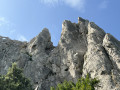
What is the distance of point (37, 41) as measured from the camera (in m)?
42.8

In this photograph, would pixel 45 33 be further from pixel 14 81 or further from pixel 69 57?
pixel 14 81

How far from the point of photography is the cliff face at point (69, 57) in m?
26.8

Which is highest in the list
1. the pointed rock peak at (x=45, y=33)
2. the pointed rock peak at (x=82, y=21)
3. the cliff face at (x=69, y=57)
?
the pointed rock peak at (x=82, y=21)

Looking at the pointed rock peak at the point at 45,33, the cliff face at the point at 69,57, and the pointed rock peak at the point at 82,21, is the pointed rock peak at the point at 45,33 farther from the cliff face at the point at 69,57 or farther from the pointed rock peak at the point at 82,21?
the pointed rock peak at the point at 82,21

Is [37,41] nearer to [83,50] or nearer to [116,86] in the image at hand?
[83,50]

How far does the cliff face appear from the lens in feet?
88.0

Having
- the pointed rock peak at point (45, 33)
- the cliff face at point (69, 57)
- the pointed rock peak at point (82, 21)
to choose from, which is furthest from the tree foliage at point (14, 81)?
the pointed rock peak at point (82, 21)

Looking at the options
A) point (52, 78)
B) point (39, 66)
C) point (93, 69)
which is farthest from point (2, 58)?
point (93, 69)

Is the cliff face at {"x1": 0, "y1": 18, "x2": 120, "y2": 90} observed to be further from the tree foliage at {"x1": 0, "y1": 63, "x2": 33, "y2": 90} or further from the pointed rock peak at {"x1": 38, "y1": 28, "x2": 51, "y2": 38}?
the tree foliage at {"x1": 0, "y1": 63, "x2": 33, "y2": 90}

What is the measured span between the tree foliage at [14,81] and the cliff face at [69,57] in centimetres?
419

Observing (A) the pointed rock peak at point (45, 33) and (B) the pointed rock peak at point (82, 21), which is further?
(A) the pointed rock peak at point (45, 33)

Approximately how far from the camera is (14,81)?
1013 inches

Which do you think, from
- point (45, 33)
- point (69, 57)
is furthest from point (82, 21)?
point (69, 57)

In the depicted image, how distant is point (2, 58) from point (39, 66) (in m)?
11.7
